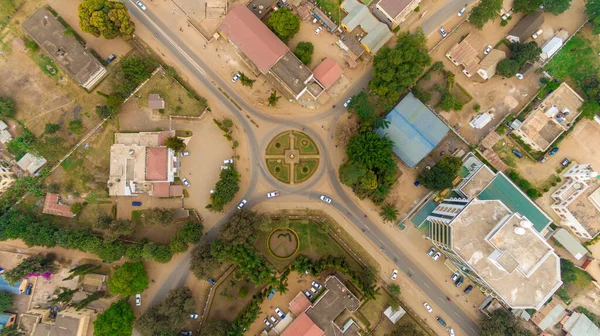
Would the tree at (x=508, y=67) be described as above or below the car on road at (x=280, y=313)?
above

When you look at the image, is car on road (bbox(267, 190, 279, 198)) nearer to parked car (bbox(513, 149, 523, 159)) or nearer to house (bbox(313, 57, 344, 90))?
house (bbox(313, 57, 344, 90))

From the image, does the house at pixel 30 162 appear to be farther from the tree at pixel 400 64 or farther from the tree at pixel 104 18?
the tree at pixel 400 64

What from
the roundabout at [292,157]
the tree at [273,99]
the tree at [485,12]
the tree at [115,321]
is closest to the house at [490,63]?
the tree at [485,12]

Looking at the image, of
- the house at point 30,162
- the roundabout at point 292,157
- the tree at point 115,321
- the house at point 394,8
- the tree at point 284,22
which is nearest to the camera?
the tree at point 115,321

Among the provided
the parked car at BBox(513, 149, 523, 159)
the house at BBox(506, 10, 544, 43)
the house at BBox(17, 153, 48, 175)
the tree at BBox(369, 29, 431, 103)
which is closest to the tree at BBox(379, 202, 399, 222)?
the tree at BBox(369, 29, 431, 103)

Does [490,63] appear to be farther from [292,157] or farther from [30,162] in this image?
[30,162]

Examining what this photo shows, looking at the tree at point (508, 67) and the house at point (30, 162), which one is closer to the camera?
the tree at point (508, 67)

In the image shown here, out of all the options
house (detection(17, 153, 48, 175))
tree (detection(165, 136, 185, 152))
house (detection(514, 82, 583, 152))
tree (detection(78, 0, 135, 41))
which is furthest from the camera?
house (detection(17, 153, 48, 175))

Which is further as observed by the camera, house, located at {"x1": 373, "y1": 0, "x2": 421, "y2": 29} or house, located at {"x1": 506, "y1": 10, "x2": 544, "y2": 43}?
house, located at {"x1": 506, "y1": 10, "x2": 544, "y2": 43}
